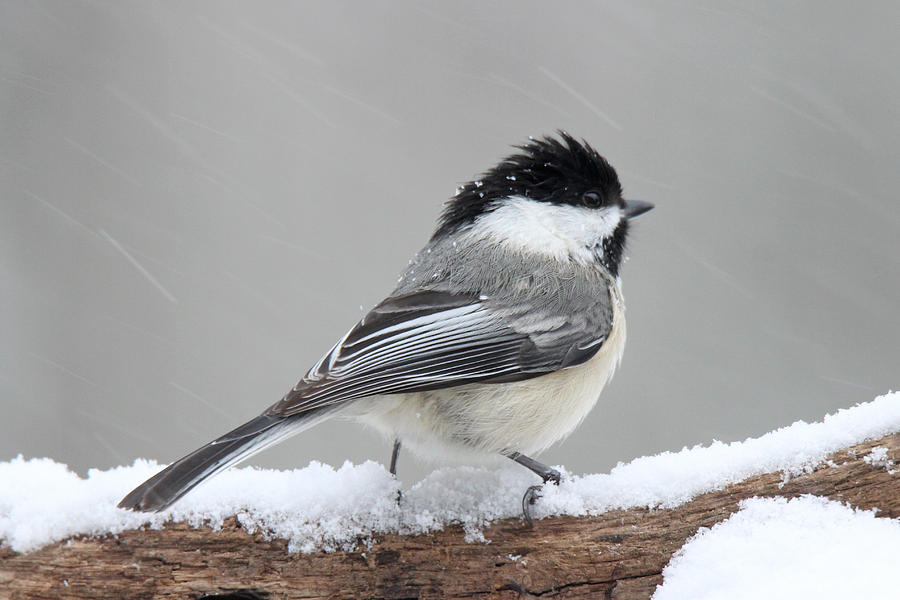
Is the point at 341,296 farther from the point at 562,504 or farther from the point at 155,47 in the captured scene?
the point at 562,504

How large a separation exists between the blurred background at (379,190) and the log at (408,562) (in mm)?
2262

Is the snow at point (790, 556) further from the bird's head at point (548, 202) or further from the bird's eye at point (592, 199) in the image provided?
the bird's eye at point (592, 199)

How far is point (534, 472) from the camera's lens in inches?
81.0

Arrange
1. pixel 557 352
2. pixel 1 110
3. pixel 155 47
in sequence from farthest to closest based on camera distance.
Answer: pixel 155 47 → pixel 1 110 → pixel 557 352

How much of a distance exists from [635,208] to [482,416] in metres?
1.12

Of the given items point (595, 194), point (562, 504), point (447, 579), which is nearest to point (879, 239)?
point (595, 194)

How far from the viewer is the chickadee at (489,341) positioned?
1.92m

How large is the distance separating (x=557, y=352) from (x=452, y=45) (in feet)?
12.1

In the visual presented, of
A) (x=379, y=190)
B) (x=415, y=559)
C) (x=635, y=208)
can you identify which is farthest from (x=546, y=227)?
(x=379, y=190)

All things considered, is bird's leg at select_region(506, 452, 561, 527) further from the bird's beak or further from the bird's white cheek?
the bird's beak

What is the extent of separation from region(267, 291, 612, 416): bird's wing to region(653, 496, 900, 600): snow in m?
0.66

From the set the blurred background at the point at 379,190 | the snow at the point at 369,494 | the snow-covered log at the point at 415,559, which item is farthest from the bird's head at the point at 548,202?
the blurred background at the point at 379,190

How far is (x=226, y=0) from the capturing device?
5590 mm

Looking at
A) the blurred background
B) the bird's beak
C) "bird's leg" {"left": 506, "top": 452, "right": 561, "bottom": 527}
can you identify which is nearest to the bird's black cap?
the bird's beak
